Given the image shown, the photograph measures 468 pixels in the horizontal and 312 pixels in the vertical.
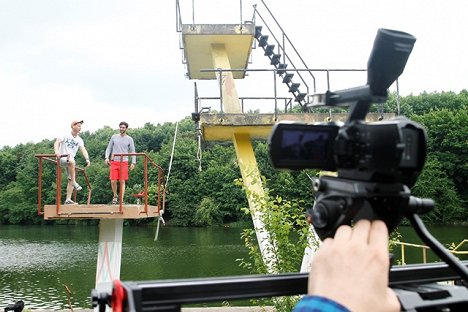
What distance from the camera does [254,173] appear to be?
811cm

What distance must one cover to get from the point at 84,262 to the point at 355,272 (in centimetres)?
2946

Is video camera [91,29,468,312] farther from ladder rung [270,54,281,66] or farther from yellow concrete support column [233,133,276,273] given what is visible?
ladder rung [270,54,281,66]

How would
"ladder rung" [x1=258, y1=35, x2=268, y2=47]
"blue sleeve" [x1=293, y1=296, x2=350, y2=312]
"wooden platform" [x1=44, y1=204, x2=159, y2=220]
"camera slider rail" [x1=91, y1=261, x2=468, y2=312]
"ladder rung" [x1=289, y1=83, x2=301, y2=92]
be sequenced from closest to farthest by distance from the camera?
"blue sleeve" [x1=293, y1=296, x2=350, y2=312]
"camera slider rail" [x1=91, y1=261, x2=468, y2=312]
"wooden platform" [x1=44, y1=204, x2=159, y2=220]
"ladder rung" [x1=289, y1=83, x2=301, y2=92]
"ladder rung" [x1=258, y1=35, x2=268, y2=47]

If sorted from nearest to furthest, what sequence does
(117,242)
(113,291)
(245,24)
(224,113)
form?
(113,291) < (224,113) < (117,242) < (245,24)

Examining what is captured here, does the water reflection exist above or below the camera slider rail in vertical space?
below

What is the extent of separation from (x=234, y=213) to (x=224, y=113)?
4783 cm

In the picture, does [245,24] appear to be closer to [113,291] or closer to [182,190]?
[113,291]

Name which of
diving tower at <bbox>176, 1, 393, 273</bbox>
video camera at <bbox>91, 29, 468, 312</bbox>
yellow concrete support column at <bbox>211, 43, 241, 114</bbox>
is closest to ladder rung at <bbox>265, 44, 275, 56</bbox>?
diving tower at <bbox>176, 1, 393, 273</bbox>

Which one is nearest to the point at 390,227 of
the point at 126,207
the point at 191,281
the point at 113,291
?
the point at 191,281

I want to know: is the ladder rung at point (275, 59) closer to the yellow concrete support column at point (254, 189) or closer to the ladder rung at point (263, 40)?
the ladder rung at point (263, 40)

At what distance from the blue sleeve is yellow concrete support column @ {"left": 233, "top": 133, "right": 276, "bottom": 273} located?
644 cm

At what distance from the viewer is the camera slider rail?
37.0 inches

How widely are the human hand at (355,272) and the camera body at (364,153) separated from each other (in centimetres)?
9

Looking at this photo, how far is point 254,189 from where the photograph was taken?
8.38m
